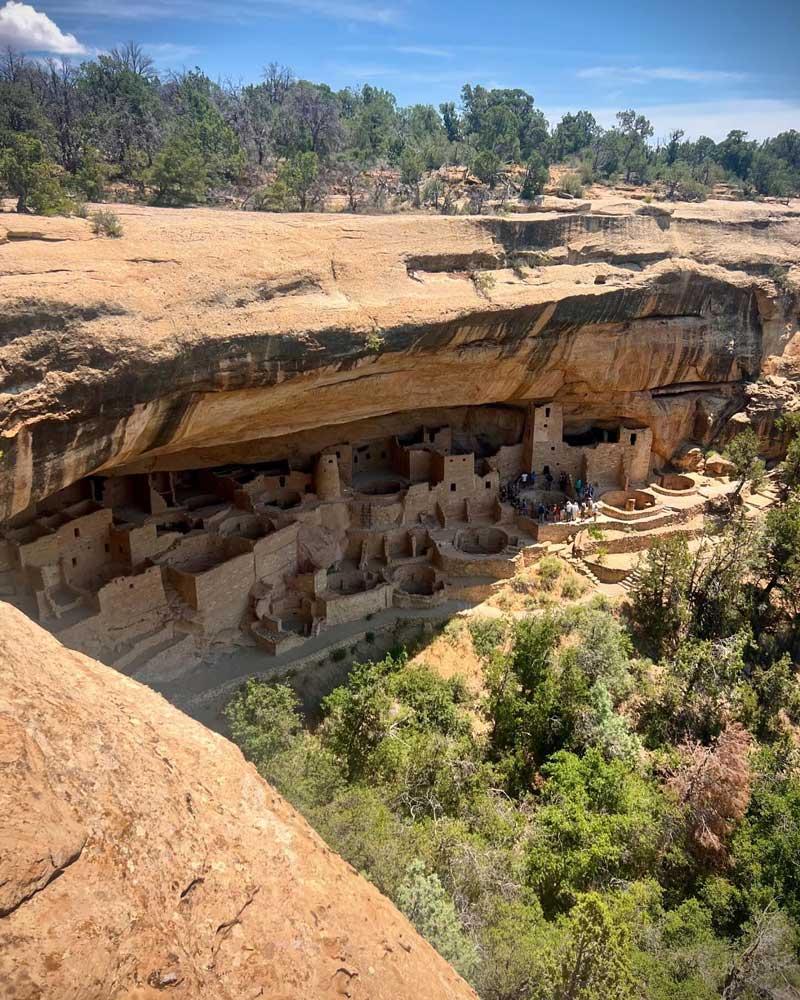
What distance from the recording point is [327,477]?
1714cm

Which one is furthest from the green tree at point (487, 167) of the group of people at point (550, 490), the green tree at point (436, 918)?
the green tree at point (436, 918)

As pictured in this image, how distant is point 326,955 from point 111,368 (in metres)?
8.67

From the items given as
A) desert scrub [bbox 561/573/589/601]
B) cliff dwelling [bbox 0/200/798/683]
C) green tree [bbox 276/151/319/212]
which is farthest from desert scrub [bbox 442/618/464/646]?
green tree [bbox 276/151/319/212]

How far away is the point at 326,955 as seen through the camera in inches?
124

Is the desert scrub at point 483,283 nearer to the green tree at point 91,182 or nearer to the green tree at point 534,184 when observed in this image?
the green tree at point 91,182

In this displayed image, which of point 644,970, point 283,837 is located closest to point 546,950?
point 644,970

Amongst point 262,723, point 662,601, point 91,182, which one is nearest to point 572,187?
point 662,601

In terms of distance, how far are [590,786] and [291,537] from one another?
797cm

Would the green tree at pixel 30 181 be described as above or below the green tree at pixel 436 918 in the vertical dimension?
above

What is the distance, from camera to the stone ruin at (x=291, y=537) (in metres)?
13.3

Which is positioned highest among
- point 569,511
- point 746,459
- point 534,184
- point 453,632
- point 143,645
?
point 534,184

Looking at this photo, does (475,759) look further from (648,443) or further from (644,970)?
(648,443)

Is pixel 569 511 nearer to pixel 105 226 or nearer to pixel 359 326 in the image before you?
pixel 359 326

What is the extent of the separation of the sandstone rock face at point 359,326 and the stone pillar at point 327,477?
1272mm
